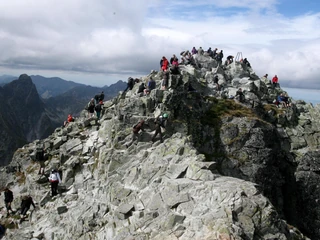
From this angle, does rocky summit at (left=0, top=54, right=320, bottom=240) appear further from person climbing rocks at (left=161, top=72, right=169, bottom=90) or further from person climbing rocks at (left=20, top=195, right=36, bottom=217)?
person climbing rocks at (left=20, top=195, right=36, bottom=217)

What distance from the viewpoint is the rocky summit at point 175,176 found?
76.2 feet

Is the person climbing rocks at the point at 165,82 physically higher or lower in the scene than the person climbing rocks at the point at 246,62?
lower

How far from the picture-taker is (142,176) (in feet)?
107

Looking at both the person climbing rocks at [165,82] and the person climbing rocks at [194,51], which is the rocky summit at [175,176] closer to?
the person climbing rocks at [165,82]

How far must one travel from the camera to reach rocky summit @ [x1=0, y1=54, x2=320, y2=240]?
2322 centimetres

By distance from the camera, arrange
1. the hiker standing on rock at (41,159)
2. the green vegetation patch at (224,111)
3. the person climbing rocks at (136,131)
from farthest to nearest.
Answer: the green vegetation patch at (224,111), the hiker standing on rock at (41,159), the person climbing rocks at (136,131)

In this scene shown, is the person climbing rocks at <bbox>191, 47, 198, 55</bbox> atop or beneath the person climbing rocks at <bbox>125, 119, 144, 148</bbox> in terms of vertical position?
atop

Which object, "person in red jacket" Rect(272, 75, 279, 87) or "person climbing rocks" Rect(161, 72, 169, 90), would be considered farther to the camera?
"person in red jacket" Rect(272, 75, 279, 87)

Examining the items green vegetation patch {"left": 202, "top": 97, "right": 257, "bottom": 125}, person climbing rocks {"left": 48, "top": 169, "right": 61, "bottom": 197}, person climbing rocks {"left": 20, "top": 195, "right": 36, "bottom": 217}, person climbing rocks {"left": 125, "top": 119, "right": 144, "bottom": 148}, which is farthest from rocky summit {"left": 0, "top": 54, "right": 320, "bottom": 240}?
person climbing rocks {"left": 20, "top": 195, "right": 36, "bottom": 217}

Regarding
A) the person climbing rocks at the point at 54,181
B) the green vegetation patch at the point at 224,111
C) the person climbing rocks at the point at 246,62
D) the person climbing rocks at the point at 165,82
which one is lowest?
the person climbing rocks at the point at 54,181

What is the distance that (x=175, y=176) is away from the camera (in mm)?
29969

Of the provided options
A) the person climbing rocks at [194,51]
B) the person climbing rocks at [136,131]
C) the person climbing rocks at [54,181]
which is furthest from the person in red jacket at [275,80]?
the person climbing rocks at [54,181]

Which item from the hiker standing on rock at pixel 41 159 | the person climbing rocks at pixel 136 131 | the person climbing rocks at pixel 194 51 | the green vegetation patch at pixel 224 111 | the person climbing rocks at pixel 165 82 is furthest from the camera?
the person climbing rocks at pixel 194 51

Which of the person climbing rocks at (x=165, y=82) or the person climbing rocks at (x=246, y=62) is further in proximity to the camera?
the person climbing rocks at (x=246, y=62)
